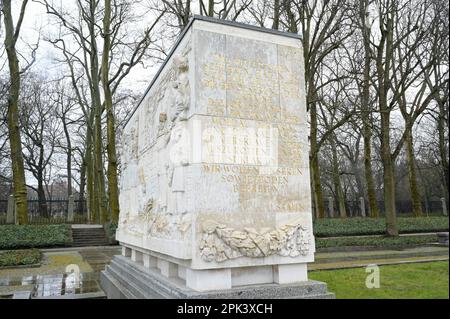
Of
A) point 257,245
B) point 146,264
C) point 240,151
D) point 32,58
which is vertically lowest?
point 146,264

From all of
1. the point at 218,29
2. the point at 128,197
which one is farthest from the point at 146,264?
the point at 218,29

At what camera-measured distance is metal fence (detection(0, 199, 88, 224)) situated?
29916 mm

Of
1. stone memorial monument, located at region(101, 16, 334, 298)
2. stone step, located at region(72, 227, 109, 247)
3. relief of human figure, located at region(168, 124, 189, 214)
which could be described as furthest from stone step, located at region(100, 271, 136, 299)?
stone step, located at region(72, 227, 109, 247)

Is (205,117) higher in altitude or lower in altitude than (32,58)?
lower

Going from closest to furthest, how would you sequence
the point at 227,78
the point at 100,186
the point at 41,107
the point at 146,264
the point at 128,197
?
the point at 227,78 → the point at 146,264 → the point at 128,197 → the point at 100,186 → the point at 41,107

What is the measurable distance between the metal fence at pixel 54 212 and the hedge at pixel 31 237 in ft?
28.9

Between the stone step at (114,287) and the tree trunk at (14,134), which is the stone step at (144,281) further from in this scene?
the tree trunk at (14,134)

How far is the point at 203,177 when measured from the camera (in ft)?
18.9

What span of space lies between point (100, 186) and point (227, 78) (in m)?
20.3

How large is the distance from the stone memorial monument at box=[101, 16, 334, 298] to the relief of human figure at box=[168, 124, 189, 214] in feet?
0.05

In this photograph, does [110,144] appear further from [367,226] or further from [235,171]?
[235,171]

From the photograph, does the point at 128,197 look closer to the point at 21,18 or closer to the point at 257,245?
the point at 257,245

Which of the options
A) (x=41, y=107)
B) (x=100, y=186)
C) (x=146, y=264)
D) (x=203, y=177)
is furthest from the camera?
(x=41, y=107)

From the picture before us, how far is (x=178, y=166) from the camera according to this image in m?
6.12
